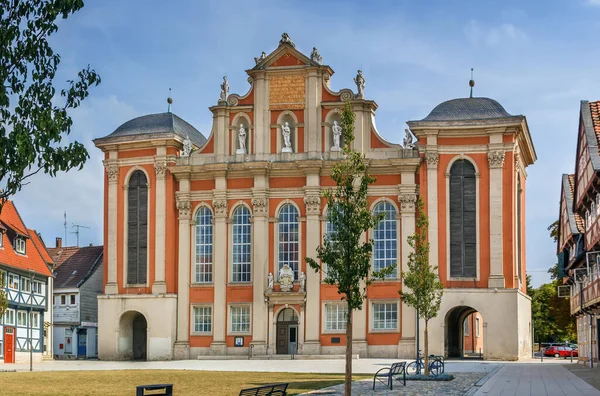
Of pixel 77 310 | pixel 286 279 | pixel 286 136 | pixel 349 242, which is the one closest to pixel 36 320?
pixel 77 310

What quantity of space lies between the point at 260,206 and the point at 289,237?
278 centimetres

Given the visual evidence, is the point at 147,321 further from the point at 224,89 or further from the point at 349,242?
the point at 349,242

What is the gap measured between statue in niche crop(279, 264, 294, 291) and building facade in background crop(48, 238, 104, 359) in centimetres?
1885

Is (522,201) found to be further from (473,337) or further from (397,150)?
(473,337)

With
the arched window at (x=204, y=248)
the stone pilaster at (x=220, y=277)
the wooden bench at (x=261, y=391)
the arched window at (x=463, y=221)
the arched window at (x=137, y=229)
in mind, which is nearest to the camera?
the wooden bench at (x=261, y=391)

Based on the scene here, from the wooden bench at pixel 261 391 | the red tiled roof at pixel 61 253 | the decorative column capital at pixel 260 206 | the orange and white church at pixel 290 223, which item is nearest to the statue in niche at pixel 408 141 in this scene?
the orange and white church at pixel 290 223

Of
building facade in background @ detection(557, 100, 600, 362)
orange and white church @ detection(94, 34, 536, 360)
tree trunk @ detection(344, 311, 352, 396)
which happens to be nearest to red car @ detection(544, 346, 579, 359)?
orange and white church @ detection(94, 34, 536, 360)

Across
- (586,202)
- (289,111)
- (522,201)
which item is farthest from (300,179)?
(586,202)

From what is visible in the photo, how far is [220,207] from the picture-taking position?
222 ft

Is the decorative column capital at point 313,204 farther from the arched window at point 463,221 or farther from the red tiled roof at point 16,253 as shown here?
the red tiled roof at point 16,253

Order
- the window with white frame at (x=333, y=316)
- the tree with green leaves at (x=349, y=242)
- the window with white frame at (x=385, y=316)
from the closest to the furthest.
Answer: the tree with green leaves at (x=349, y=242)
the window with white frame at (x=385, y=316)
the window with white frame at (x=333, y=316)

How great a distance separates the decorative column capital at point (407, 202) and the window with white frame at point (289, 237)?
701cm

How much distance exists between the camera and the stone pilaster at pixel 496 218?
6266 centimetres

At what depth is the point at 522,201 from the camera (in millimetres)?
70625
